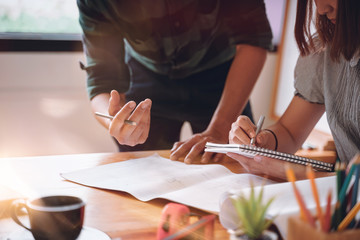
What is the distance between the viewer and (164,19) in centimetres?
145

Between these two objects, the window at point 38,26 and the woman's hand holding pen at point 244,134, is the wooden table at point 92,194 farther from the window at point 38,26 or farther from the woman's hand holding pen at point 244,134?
the window at point 38,26

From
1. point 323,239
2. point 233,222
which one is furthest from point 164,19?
point 323,239

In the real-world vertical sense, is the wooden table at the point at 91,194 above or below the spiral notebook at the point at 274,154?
below

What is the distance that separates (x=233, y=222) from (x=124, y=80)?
34.9 inches

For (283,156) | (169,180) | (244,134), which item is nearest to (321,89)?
(244,134)

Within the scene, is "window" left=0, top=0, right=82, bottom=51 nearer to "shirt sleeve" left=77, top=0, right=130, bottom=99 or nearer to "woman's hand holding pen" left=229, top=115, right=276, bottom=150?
"shirt sleeve" left=77, top=0, right=130, bottom=99

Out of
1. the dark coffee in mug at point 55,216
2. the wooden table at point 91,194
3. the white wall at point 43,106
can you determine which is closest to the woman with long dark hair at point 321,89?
the wooden table at point 91,194

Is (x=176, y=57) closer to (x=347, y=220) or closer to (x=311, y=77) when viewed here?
(x=311, y=77)

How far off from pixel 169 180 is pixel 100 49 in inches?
26.8

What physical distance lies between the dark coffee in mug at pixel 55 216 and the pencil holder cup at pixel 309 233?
11.2 inches

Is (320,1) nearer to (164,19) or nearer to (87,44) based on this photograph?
(164,19)

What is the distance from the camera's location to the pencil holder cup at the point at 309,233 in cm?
41

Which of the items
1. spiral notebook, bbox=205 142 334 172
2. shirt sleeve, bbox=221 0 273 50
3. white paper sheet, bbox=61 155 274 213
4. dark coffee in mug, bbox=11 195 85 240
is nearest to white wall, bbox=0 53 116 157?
shirt sleeve, bbox=221 0 273 50

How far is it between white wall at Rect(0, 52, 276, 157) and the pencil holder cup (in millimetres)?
2300
